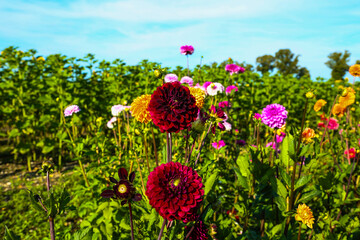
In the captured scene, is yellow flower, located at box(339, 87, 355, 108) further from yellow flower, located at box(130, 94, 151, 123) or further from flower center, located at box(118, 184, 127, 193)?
flower center, located at box(118, 184, 127, 193)

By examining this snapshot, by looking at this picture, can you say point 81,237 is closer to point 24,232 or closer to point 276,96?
point 24,232

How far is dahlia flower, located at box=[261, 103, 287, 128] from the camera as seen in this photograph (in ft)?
5.82

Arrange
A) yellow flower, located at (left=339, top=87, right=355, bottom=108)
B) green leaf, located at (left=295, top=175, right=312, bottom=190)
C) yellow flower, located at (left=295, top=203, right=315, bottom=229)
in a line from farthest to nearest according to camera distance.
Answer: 1. yellow flower, located at (left=339, top=87, right=355, bottom=108)
2. green leaf, located at (left=295, top=175, right=312, bottom=190)
3. yellow flower, located at (left=295, top=203, right=315, bottom=229)

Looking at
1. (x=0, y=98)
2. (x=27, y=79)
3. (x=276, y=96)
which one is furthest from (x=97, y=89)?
(x=276, y=96)

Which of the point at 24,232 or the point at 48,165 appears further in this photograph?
the point at 24,232

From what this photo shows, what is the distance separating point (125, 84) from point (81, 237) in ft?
13.4

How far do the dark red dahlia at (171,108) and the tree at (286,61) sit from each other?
176ft

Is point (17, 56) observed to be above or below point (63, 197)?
above

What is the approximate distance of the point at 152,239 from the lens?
4.12 ft

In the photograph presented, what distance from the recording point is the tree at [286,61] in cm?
5050

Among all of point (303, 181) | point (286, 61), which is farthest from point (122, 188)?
point (286, 61)

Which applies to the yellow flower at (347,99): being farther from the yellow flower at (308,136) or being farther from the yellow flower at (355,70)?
the yellow flower at (308,136)

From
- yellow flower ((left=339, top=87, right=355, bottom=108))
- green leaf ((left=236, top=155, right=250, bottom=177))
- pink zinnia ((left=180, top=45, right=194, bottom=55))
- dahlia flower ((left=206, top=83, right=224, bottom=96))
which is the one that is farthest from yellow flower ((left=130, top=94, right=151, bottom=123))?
yellow flower ((left=339, top=87, right=355, bottom=108))

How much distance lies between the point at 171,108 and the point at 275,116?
1.07m
